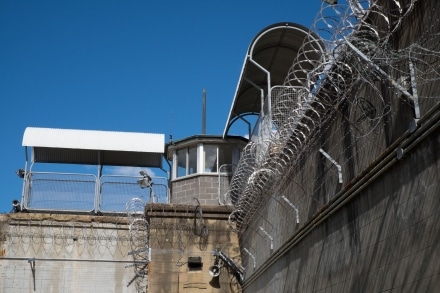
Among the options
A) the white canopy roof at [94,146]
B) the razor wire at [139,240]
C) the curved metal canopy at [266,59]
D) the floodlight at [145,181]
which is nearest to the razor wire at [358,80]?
the curved metal canopy at [266,59]

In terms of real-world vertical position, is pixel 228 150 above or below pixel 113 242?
above

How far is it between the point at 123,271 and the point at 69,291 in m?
1.44

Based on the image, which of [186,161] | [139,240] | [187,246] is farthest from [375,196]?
[186,161]

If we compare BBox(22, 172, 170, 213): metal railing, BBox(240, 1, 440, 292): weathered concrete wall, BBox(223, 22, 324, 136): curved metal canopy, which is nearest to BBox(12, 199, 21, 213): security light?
BBox(22, 172, 170, 213): metal railing

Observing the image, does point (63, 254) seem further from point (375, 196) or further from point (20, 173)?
point (375, 196)

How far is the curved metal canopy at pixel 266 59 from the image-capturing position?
12617 mm

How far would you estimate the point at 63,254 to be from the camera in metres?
15.4

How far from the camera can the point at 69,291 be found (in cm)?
1512

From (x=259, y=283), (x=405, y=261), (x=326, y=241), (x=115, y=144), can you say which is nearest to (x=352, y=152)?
(x=326, y=241)

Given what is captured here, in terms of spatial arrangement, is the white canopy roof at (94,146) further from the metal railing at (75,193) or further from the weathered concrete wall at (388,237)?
the weathered concrete wall at (388,237)

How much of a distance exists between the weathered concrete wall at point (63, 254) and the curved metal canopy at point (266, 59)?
178 inches

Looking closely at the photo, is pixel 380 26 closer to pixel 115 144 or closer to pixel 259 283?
pixel 259 283

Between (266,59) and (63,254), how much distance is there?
7222mm

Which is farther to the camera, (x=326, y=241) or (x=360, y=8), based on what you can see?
(x=326, y=241)
